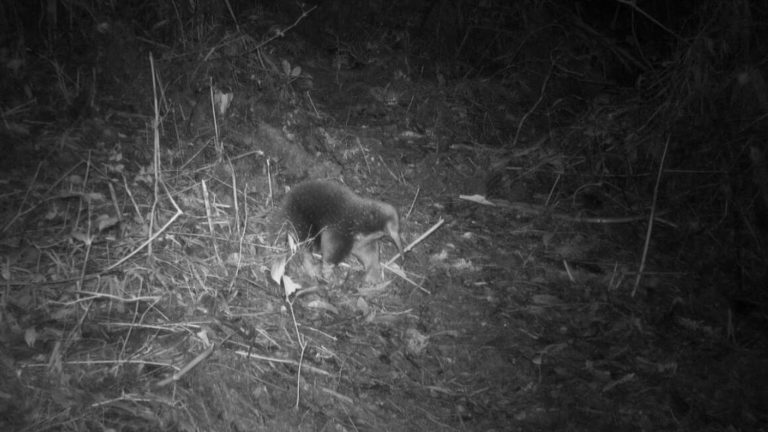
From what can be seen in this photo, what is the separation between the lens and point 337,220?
3.97 m

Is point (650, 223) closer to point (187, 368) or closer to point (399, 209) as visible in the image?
point (399, 209)

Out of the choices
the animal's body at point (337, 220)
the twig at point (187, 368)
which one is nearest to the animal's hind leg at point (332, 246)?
the animal's body at point (337, 220)

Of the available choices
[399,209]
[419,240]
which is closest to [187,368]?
[419,240]

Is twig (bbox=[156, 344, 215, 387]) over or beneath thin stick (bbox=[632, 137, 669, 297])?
beneath

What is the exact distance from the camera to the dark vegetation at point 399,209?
300 cm

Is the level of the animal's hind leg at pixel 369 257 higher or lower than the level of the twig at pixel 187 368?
lower

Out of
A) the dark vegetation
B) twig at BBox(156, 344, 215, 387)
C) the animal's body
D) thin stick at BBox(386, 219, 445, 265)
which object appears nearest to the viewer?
twig at BBox(156, 344, 215, 387)

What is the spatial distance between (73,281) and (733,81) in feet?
15.6

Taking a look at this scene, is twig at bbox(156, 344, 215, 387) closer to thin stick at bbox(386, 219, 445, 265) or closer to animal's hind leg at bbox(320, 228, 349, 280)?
animal's hind leg at bbox(320, 228, 349, 280)

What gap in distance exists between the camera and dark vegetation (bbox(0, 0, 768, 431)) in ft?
9.83

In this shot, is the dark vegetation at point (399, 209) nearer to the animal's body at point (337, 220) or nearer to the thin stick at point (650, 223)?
the thin stick at point (650, 223)

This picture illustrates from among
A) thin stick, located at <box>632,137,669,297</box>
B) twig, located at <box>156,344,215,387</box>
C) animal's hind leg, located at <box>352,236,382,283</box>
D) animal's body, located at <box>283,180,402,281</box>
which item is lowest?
animal's hind leg, located at <box>352,236,382,283</box>

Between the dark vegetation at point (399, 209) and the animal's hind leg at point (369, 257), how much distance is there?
10 cm

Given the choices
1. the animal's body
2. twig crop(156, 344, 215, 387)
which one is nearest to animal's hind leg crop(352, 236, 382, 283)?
the animal's body
